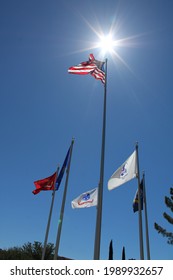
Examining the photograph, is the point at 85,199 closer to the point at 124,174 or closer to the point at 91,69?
the point at 124,174

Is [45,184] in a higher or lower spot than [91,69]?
lower

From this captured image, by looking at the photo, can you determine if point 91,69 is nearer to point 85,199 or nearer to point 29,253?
point 85,199

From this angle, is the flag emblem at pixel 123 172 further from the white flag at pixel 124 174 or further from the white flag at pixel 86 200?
the white flag at pixel 86 200

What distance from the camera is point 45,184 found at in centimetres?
1748

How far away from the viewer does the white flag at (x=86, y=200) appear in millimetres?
14352

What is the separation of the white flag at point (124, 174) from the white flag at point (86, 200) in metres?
2.02

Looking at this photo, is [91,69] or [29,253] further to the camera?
[29,253]

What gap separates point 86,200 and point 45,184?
162 inches

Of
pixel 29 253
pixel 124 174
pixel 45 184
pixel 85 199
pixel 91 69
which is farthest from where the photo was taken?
pixel 29 253

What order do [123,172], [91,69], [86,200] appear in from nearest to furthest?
[123,172] → [91,69] → [86,200]

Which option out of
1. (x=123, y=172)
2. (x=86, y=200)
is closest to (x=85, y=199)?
(x=86, y=200)

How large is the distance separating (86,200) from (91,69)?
7.70 m
